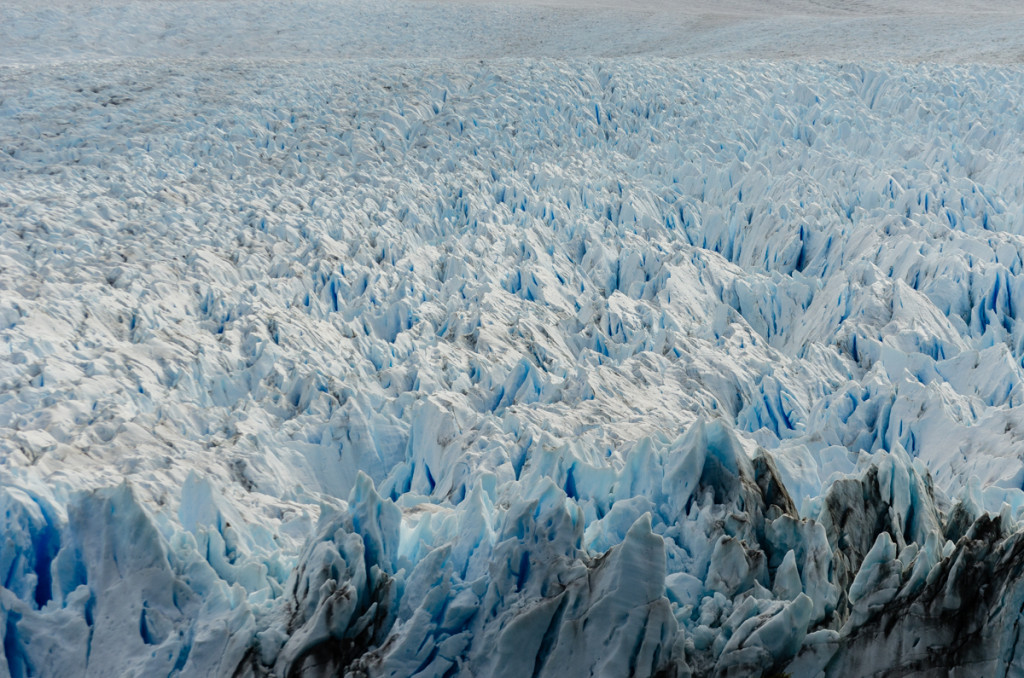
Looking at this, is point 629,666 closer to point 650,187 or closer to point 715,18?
point 650,187

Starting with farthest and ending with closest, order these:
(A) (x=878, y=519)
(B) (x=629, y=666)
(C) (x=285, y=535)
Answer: (C) (x=285, y=535), (A) (x=878, y=519), (B) (x=629, y=666)

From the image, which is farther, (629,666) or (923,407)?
(923,407)

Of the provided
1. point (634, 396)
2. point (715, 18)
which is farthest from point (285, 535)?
point (715, 18)

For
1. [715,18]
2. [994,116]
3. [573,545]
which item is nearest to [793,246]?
[994,116]

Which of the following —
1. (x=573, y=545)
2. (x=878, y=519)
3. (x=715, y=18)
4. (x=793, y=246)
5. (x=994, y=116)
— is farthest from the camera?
(x=715, y=18)

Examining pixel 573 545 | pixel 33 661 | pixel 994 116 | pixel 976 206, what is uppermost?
pixel 994 116

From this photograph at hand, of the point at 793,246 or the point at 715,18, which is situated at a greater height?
the point at 715,18

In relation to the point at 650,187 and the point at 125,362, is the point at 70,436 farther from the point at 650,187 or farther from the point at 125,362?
the point at 650,187
